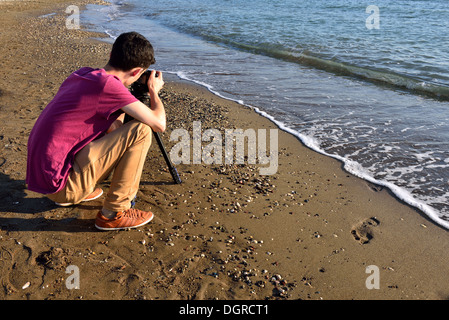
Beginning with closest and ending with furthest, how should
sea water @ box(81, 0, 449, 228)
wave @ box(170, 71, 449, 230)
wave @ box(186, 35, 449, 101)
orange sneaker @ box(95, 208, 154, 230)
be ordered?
orange sneaker @ box(95, 208, 154, 230), wave @ box(170, 71, 449, 230), sea water @ box(81, 0, 449, 228), wave @ box(186, 35, 449, 101)

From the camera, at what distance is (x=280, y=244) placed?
9.40ft

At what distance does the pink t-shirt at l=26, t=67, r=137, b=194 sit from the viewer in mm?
2482

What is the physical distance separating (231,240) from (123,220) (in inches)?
32.9

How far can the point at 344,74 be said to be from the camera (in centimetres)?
814

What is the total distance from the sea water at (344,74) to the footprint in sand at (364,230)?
0.58 metres

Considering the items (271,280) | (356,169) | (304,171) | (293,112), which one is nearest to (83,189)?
(271,280)

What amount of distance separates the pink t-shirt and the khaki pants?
3.5 inches

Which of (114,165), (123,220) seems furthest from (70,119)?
(123,220)

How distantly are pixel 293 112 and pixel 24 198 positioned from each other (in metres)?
3.91

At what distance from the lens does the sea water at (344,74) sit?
14.3 ft

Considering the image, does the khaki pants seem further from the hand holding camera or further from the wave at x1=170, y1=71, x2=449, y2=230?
the wave at x1=170, y1=71, x2=449, y2=230

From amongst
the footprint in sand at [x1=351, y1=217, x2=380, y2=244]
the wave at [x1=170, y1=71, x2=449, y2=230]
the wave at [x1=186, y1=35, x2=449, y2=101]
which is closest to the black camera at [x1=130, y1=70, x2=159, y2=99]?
the footprint in sand at [x1=351, y1=217, x2=380, y2=244]

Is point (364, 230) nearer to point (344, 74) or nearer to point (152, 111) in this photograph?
point (152, 111)
